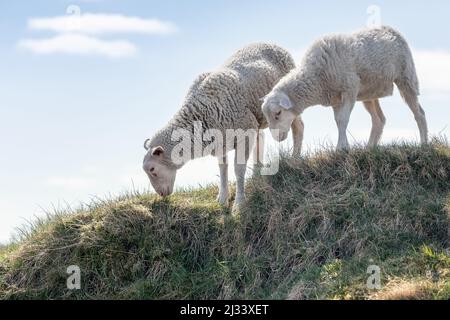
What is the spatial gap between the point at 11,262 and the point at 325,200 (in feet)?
15.6

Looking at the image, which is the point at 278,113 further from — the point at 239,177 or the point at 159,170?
the point at 159,170

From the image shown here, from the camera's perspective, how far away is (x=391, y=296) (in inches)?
322

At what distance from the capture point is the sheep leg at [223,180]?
11.6 meters

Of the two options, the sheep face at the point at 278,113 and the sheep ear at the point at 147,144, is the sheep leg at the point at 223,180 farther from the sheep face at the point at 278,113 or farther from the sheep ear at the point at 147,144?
the sheep ear at the point at 147,144

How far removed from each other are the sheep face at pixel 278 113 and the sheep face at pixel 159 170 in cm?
169

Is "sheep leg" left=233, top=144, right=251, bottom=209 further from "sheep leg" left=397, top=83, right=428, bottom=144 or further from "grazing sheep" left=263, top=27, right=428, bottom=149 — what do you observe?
"sheep leg" left=397, top=83, right=428, bottom=144

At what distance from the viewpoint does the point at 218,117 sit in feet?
37.5

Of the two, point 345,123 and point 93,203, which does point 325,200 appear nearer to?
point 345,123

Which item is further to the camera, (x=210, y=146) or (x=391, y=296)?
(x=210, y=146)

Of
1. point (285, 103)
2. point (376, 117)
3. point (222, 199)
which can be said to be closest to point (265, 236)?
point (222, 199)

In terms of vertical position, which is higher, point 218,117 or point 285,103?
point 285,103

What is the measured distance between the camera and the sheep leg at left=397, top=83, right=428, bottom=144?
12.6 m

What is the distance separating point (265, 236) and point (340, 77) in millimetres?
2998
